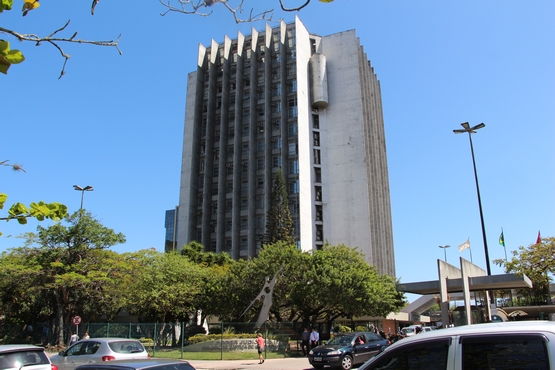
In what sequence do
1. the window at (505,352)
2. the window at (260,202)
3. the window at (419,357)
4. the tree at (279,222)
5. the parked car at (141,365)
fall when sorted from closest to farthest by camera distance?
the window at (505,352), the window at (419,357), the parked car at (141,365), the tree at (279,222), the window at (260,202)

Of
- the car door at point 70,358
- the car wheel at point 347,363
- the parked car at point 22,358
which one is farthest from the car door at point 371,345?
the parked car at point 22,358

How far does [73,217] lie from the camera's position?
3291 cm

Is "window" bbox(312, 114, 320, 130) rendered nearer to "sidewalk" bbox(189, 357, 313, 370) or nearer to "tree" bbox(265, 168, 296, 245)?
"tree" bbox(265, 168, 296, 245)

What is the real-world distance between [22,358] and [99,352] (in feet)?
15.0

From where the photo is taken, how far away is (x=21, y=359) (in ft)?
30.9

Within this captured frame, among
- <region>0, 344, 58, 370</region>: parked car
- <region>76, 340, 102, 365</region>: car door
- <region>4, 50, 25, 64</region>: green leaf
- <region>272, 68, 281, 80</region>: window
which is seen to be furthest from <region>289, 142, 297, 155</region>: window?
<region>4, 50, 25, 64</region>: green leaf

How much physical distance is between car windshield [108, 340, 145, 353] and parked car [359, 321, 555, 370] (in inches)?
454

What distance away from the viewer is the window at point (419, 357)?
4.23 m

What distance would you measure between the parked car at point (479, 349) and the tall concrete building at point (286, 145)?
57.0 meters

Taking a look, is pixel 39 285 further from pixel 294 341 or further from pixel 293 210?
pixel 293 210

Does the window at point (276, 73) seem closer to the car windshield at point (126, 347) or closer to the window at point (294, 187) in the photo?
the window at point (294, 187)

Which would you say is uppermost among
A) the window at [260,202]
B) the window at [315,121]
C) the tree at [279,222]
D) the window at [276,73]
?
the window at [276,73]

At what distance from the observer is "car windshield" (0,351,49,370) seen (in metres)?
9.12

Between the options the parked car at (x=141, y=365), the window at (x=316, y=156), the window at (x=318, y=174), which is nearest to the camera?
the parked car at (x=141, y=365)
